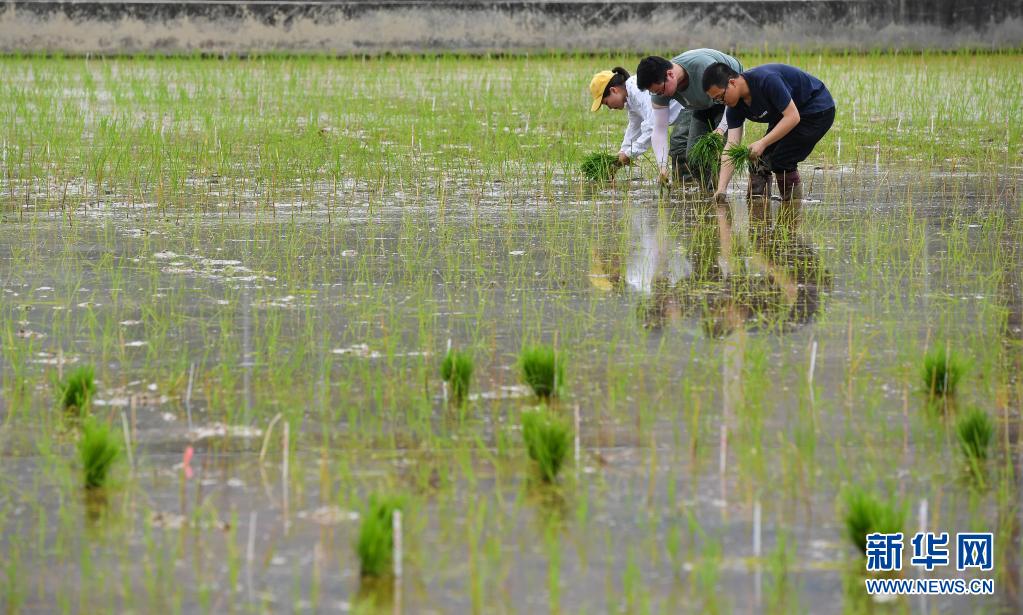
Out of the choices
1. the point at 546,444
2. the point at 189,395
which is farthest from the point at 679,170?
the point at 546,444

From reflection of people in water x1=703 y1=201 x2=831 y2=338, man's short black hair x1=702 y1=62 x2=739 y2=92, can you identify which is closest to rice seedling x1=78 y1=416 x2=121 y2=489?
reflection of people in water x1=703 y1=201 x2=831 y2=338

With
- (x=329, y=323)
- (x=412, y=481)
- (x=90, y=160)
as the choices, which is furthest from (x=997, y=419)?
(x=90, y=160)

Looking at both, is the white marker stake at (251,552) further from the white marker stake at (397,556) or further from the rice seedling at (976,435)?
the rice seedling at (976,435)

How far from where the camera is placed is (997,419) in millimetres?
3529

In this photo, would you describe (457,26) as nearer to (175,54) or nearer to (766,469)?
(175,54)

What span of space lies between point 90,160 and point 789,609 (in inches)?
259

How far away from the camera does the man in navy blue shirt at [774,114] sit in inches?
268

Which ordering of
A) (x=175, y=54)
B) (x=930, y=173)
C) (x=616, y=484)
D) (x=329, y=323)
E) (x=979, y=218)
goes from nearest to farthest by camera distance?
(x=616, y=484) → (x=329, y=323) → (x=979, y=218) → (x=930, y=173) → (x=175, y=54)

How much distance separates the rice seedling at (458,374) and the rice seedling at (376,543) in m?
0.99

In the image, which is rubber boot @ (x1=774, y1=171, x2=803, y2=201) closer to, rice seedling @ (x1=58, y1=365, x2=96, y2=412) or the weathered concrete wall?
rice seedling @ (x1=58, y1=365, x2=96, y2=412)

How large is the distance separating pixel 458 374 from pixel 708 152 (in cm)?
380

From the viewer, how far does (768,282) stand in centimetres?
518

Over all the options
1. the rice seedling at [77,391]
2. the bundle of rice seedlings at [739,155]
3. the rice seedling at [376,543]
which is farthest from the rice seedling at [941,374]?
the bundle of rice seedlings at [739,155]

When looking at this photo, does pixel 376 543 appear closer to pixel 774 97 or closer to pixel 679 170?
pixel 774 97
